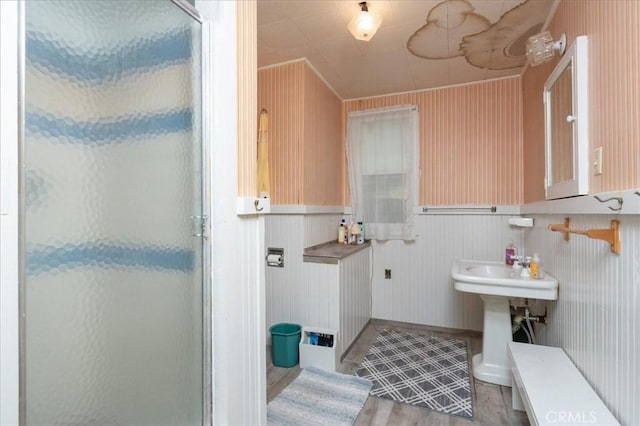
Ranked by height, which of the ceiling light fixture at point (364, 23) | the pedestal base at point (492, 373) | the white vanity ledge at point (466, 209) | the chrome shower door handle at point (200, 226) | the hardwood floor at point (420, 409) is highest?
the ceiling light fixture at point (364, 23)

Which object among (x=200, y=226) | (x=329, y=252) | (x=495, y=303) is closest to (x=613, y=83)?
(x=495, y=303)

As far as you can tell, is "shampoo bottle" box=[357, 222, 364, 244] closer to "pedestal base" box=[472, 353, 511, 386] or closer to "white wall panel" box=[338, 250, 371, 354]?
"white wall panel" box=[338, 250, 371, 354]

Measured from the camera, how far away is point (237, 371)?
3.59 feet

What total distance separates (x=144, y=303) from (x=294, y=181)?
1.72 meters

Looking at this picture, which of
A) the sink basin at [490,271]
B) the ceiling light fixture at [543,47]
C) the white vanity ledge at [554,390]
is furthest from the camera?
the sink basin at [490,271]

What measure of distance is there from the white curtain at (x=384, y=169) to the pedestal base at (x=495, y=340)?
100 centimetres

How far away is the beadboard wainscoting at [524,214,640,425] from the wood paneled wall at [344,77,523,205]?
107 centimetres

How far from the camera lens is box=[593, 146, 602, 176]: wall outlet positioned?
4.10ft

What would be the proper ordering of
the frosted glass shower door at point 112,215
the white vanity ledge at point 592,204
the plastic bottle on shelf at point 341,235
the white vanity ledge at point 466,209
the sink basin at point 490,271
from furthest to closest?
the plastic bottle on shelf at point 341,235 < the white vanity ledge at point 466,209 < the sink basin at point 490,271 < the white vanity ledge at point 592,204 < the frosted glass shower door at point 112,215

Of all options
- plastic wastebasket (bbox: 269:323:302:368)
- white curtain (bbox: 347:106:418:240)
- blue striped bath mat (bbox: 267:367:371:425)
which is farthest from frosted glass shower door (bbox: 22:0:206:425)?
white curtain (bbox: 347:106:418:240)

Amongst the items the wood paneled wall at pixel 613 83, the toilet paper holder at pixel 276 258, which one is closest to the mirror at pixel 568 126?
the wood paneled wall at pixel 613 83

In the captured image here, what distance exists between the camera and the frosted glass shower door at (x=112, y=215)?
62 centimetres

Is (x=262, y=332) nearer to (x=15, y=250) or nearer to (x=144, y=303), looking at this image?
(x=144, y=303)

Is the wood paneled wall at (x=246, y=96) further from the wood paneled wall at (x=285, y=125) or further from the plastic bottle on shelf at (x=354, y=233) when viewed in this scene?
the plastic bottle on shelf at (x=354, y=233)
